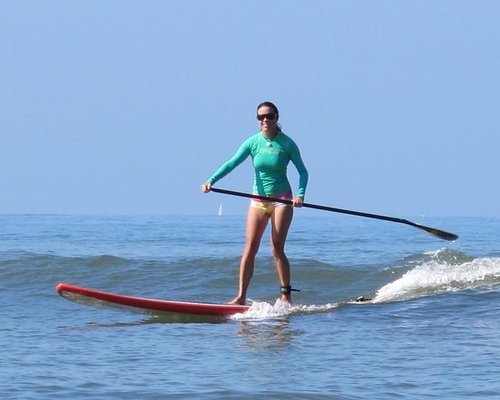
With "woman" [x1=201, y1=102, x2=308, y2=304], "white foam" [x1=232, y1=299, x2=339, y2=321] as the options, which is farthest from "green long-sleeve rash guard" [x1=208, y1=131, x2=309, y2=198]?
"white foam" [x1=232, y1=299, x2=339, y2=321]

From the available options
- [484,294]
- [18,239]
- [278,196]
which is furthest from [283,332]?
[18,239]

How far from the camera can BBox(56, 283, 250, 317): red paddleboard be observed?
929 cm

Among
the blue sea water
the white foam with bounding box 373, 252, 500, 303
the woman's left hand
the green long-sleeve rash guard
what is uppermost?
the green long-sleeve rash guard

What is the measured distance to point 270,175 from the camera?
373 inches

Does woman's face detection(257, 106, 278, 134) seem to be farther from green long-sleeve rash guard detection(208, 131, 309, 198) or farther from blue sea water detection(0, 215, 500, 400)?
blue sea water detection(0, 215, 500, 400)

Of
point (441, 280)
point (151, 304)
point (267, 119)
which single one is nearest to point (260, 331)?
point (151, 304)

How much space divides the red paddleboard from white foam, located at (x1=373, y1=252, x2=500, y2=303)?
4.97 ft

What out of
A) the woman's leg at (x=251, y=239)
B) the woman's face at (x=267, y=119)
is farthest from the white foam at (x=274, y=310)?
the woman's face at (x=267, y=119)

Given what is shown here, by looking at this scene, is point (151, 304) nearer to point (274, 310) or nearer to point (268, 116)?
point (274, 310)

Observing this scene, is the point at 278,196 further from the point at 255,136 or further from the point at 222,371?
the point at 222,371

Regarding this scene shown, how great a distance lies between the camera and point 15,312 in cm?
1019

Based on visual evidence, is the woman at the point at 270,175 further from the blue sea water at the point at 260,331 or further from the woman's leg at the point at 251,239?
the blue sea water at the point at 260,331

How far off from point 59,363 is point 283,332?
6.24 ft

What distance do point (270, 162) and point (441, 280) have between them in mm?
2770
